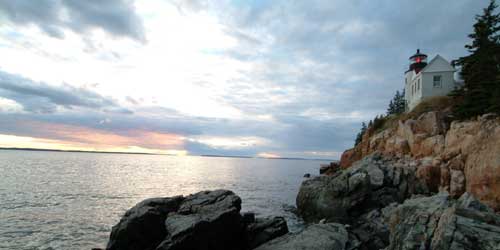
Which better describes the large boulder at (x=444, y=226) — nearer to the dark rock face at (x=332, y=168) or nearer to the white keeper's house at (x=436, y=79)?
the white keeper's house at (x=436, y=79)

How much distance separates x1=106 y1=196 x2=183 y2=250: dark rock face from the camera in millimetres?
15062

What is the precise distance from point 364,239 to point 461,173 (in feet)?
32.7

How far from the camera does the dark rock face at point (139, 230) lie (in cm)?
1506

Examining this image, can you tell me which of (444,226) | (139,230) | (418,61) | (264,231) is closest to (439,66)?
(418,61)

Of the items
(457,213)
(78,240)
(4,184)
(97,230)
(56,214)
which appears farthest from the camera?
Result: (4,184)

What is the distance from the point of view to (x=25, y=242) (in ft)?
56.7

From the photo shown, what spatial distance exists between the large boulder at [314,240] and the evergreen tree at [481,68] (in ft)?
59.1

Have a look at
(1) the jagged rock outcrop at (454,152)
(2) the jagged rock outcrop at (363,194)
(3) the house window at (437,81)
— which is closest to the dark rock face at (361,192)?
(2) the jagged rock outcrop at (363,194)

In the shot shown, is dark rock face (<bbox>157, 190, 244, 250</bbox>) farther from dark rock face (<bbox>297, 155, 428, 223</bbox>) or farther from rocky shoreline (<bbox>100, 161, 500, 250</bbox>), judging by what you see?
dark rock face (<bbox>297, 155, 428, 223</bbox>)

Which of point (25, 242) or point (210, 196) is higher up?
point (210, 196)

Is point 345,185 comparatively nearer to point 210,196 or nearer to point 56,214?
point 210,196

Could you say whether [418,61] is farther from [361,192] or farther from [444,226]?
[444,226]

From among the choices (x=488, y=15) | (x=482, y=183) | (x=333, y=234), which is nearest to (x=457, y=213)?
(x=333, y=234)

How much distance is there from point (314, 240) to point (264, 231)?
13.2 feet
